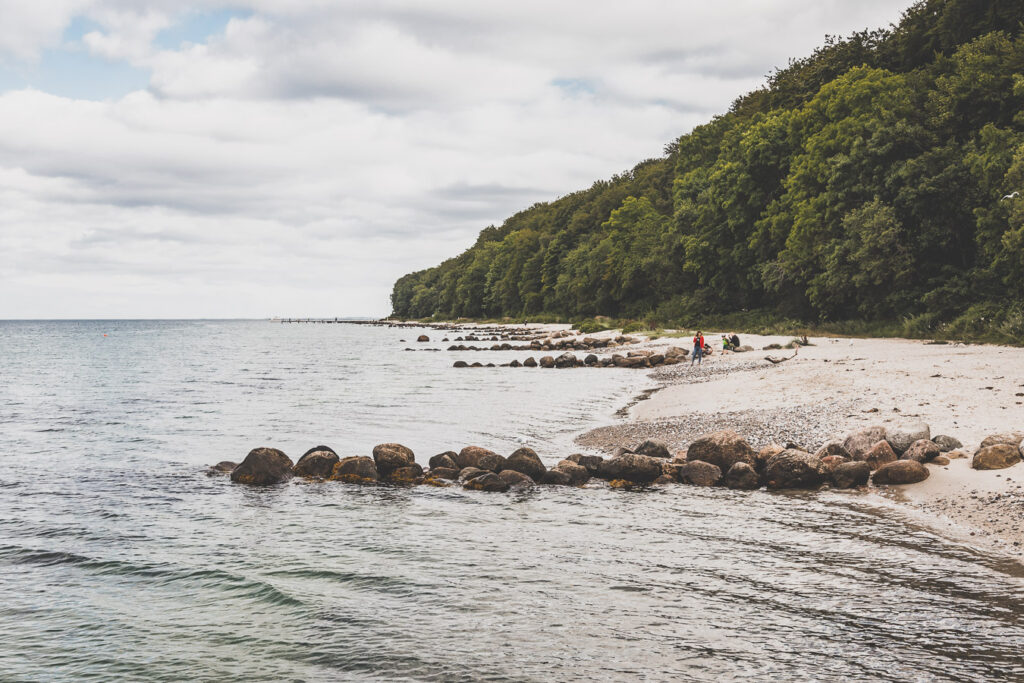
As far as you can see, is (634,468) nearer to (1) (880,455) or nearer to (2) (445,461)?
(2) (445,461)

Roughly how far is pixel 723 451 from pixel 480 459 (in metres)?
5.10

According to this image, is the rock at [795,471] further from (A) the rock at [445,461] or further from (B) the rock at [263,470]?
(B) the rock at [263,470]

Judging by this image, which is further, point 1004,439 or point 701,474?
point 701,474

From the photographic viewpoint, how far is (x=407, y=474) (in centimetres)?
1537

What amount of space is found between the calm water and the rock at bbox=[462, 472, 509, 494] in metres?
0.41

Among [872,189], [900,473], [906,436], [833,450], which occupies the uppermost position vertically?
[872,189]

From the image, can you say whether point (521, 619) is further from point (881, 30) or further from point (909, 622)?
point (881, 30)

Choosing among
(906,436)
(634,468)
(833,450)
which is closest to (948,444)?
(906,436)

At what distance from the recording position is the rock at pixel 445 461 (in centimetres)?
1590

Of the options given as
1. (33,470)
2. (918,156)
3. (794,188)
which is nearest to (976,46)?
(918,156)

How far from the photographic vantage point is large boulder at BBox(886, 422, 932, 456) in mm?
13930

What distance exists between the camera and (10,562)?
10602mm

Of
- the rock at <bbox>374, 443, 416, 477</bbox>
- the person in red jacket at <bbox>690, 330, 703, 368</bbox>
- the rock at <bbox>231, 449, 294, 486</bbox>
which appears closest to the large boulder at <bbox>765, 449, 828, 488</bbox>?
the rock at <bbox>374, 443, 416, 477</bbox>

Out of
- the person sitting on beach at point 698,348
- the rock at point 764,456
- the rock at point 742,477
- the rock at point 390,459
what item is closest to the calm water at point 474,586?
the rock at point 742,477
